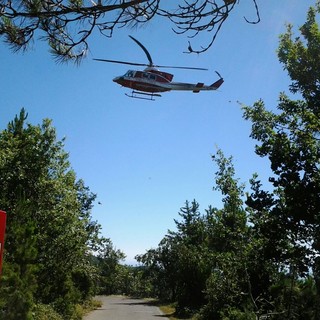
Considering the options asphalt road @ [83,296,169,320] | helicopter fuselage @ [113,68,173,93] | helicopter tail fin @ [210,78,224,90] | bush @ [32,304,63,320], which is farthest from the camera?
asphalt road @ [83,296,169,320]

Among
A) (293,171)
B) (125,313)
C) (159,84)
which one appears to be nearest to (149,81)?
(159,84)

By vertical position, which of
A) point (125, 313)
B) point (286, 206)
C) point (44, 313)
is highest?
point (286, 206)

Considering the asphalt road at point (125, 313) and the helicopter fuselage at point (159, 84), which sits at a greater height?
the helicopter fuselage at point (159, 84)

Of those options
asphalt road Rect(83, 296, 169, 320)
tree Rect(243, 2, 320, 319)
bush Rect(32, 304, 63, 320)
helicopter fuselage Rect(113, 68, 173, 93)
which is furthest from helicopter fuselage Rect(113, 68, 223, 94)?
asphalt road Rect(83, 296, 169, 320)

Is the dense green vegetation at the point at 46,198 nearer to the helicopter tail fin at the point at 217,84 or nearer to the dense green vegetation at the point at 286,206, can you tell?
the dense green vegetation at the point at 286,206

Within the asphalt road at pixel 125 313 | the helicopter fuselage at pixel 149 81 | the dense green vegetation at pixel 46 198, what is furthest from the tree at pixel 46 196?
the helicopter fuselage at pixel 149 81

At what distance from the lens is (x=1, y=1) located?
4027mm

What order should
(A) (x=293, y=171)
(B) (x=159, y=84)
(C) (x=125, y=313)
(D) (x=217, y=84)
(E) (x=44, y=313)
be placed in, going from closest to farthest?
(B) (x=159, y=84), (D) (x=217, y=84), (A) (x=293, y=171), (E) (x=44, y=313), (C) (x=125, y=313)

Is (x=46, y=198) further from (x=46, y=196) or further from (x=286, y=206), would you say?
(x=286, y=206)

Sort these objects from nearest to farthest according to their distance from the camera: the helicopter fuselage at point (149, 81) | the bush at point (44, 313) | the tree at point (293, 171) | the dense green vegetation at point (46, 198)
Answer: the helicopter fuselage at point (149, 81)
the tree at point (293, 171)
the bush at point (44, 313)
the dense green vegetation at point (46, 198)

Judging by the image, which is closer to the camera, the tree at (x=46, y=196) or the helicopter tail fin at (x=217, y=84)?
the helicopter tail fin at (x=217, y=84)

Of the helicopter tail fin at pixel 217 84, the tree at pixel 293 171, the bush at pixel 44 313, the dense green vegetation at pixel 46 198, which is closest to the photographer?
the helicopter tail fin at pixel 217 84

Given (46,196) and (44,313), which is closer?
(44,313)

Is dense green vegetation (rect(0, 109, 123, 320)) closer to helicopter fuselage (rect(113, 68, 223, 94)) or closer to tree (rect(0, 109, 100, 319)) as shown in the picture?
tree (rect(0, 109, 100, 319))
